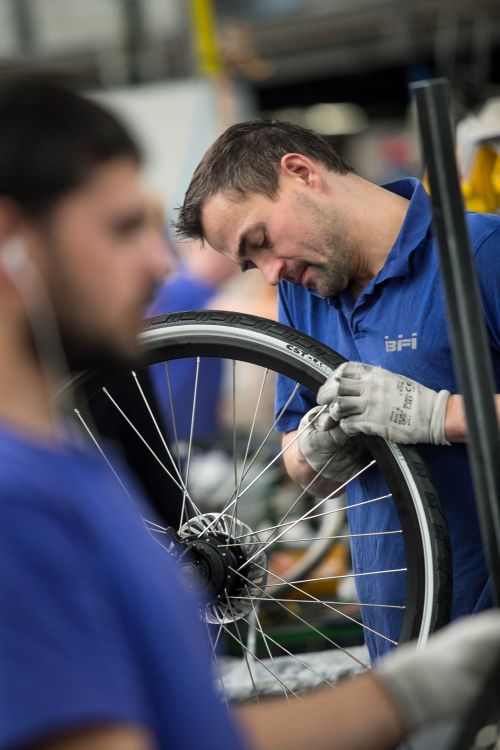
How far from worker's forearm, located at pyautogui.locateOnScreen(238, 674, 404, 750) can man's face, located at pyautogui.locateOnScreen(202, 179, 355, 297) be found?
1103mm

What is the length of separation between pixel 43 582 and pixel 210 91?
6011mm

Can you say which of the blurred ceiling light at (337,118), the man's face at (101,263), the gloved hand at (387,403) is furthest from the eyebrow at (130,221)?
the blurred ceiling light at (337,118)

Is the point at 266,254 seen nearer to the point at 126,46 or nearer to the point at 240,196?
the point at 240,196

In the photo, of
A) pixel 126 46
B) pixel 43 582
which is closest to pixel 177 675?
pixel 43 582

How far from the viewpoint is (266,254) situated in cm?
224

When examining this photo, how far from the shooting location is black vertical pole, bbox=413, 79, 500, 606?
59.5 inches

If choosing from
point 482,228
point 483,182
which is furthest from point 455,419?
point 483,182

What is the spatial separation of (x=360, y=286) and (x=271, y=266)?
0.18m

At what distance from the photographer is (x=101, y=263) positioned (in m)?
1.08

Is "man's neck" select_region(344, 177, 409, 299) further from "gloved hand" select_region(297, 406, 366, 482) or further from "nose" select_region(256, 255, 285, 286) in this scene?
"gloved hand" select_region(297, 406, 366, 482)

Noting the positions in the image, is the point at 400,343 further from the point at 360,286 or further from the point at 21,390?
the point at 21,390

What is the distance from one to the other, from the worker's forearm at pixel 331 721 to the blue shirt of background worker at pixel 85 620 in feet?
0.46

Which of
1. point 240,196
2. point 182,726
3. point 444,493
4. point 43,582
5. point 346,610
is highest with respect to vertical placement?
point 240,196

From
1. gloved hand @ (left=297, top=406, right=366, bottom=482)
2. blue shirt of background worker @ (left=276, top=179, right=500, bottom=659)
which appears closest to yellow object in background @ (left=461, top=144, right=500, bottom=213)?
blue shirt of background worker @ (left=276, top=179, right=500, bottom=659)
